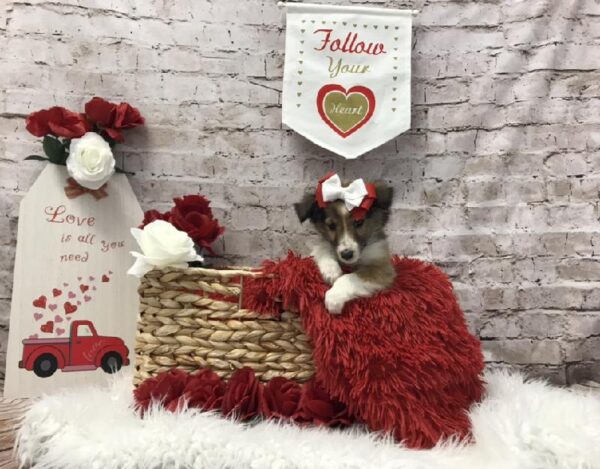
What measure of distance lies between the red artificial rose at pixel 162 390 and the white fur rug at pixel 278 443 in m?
0.04

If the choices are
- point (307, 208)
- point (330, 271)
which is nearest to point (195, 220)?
point (307, 208)

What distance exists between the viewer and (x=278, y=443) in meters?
1.01

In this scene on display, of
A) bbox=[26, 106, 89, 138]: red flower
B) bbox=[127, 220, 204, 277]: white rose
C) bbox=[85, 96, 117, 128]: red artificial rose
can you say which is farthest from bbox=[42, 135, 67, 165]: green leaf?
bbox=[127, 220, 204, 277]: white rose

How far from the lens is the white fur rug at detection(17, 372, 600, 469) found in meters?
0.96

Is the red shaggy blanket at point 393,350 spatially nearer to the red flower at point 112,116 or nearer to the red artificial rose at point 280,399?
the red artificial rose at point 280,399

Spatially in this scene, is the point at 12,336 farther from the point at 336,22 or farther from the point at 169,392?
the point at 336,22

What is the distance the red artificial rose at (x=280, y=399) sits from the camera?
1161 millimetres

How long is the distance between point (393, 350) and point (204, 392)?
44cm

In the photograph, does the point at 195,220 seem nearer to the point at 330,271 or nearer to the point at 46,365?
the point at 330,271

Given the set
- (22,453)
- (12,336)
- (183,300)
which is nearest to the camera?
(22,453)

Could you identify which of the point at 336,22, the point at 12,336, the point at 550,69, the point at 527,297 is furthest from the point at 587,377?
the point at 12,336

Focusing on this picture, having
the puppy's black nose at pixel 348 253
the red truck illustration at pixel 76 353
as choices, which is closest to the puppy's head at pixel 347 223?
the puppy's black nose at pixel 348 253

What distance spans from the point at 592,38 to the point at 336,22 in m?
0.85

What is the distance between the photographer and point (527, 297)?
1679 mm
